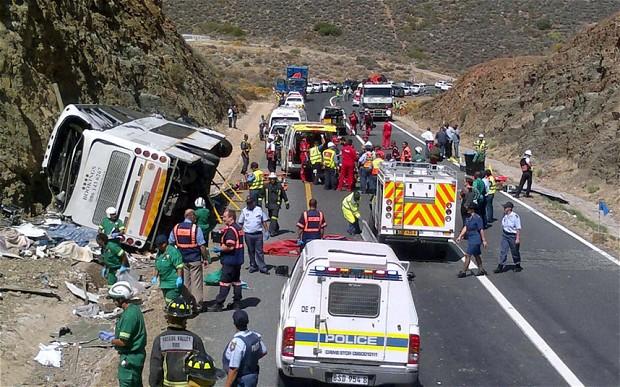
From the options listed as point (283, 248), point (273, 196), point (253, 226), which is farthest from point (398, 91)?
point (253, 226)

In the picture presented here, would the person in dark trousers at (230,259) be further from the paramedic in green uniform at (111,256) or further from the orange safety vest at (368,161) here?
the orange safety vest at (368,161)

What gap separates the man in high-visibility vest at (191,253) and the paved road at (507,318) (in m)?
0.56

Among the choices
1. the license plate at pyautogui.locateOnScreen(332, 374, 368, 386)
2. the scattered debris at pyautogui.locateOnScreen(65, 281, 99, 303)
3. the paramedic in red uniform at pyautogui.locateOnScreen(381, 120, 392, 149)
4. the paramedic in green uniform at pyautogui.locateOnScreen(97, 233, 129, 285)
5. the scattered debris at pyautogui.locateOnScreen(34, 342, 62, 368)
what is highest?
the paramedic in red uniform at pyautogui.locateOnScreen(381, 120, 392, 149)

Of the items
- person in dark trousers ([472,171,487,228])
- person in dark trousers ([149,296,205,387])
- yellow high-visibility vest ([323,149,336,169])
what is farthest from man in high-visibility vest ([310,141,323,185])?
person in dark trousers ([149,296,205,387])

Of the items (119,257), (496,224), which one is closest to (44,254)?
(119,257)

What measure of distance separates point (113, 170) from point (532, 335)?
30.1 feet

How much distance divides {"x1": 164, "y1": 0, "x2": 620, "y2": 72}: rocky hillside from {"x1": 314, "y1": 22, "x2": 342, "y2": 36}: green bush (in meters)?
0.14

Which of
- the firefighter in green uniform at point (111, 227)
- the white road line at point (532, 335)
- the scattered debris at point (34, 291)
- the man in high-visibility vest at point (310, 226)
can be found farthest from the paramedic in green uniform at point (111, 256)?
the white road line at point (532, 335)

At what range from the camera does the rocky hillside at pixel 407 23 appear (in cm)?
10656

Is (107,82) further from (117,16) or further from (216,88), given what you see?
(216,88)

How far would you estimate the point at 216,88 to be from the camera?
5441cm

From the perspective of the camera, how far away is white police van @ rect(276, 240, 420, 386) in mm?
9992

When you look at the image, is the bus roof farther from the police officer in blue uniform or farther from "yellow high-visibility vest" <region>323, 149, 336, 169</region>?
the police officer in blue uniform

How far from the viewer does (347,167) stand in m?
27.3
